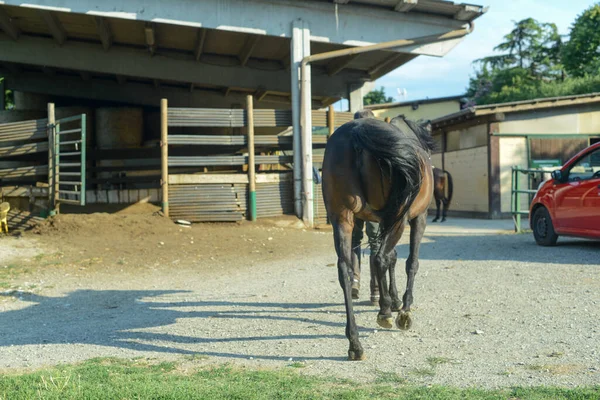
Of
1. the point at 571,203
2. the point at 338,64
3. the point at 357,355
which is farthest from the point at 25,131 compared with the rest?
the point at 357,355

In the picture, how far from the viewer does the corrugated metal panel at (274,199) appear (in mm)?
14828

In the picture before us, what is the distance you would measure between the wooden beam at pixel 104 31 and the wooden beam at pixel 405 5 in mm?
6803

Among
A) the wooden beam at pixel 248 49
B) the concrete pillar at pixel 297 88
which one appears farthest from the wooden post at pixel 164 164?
the wooden beam at pixel 248 49

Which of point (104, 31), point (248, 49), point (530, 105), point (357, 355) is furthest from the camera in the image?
point (530, 105)

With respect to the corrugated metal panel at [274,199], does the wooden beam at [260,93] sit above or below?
above

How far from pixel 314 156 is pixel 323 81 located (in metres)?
4.34

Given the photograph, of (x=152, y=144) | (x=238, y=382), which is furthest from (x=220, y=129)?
(x=238, y=382)

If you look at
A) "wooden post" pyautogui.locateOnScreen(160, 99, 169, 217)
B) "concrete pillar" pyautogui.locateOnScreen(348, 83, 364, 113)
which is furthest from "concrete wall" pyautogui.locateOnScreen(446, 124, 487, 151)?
"wooden post" pyautogui.locateOnScreen(160, 99, 169, 217)

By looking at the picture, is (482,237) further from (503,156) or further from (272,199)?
(503,156)

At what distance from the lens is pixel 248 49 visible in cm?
1719

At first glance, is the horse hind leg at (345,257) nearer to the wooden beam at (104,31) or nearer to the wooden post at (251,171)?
the wooden post at (251,171)

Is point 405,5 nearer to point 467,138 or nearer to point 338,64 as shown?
point 338,64

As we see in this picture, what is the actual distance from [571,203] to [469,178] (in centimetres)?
1225

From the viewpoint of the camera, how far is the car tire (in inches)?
457
